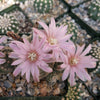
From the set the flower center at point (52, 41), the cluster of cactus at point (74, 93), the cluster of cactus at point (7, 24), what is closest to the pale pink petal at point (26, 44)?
the flower center at point (52, 41)

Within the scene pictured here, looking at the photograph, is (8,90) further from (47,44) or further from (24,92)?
(47,44)

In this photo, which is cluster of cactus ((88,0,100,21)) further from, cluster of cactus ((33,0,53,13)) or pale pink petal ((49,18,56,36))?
pale pink petal ((49,18,56,36))

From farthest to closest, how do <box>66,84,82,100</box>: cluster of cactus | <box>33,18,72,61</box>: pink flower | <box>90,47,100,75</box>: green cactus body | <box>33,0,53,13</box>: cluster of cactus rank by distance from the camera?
<box>33,0,53,13</box>: cluster of cactus → <box>90,47,100,75</box>: green cactus body → <box>66,84,82,100</box>: cluster of cactus → <box>33,18,72,61</box>: pink flower

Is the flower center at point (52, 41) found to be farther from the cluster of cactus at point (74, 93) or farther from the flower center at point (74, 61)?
the cluster of cactus at point (74, 93)

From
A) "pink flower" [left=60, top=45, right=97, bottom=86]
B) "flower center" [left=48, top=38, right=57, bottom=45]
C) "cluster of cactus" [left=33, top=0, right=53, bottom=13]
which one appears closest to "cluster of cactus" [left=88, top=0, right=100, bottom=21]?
"cluster of cactus" [left=33, top=0, right=53, bottom=13]

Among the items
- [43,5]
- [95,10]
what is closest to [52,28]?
[43,5]

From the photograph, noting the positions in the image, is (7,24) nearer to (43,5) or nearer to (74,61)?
(43,5)
